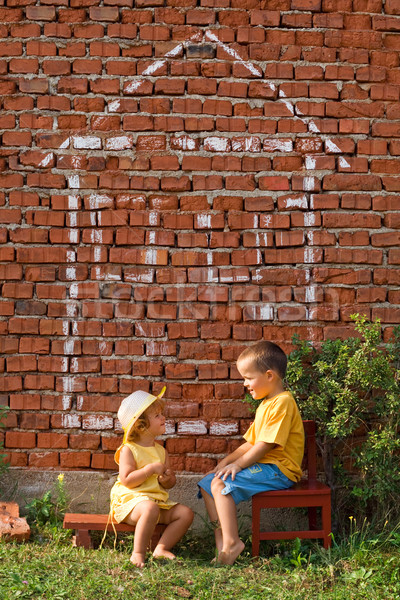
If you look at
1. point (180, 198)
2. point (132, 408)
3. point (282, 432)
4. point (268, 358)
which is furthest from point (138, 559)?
point (180, 198)

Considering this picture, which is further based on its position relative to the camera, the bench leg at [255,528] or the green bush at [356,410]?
the green bush at [356,410]

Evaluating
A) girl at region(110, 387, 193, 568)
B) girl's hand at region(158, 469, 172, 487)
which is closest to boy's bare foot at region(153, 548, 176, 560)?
girl at region(110, 387, 193, 568)

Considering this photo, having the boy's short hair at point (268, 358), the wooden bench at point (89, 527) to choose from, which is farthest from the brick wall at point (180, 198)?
the wooden bench at point (89, 527)

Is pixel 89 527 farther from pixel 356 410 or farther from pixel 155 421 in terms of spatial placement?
pixel 356 410

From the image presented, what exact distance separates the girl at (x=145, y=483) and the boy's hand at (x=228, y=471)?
0.28 meters

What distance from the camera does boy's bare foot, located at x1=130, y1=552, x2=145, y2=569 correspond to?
343 centimetres

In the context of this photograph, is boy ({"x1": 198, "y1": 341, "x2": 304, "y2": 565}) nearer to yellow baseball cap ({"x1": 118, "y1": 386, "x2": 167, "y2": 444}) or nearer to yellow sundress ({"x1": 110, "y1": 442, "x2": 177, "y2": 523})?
yellow sundress ({"x1": 110, "y1": 442, "x2": 177, "y2": 523})

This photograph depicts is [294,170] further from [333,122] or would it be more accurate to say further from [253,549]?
[253,549]

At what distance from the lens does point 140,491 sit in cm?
370

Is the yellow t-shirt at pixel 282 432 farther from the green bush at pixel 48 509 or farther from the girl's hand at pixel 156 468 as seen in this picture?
the green bush at pixel 48 509

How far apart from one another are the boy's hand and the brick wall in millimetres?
543

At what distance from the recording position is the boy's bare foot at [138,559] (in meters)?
3.43

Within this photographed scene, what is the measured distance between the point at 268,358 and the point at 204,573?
1.23m

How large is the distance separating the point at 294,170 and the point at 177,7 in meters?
1.35
